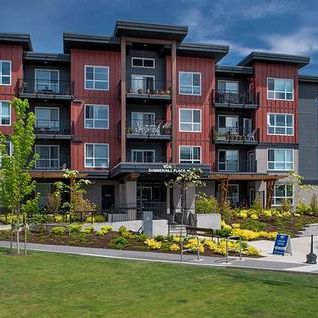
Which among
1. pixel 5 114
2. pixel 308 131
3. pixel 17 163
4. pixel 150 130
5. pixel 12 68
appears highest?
pixel 12 68

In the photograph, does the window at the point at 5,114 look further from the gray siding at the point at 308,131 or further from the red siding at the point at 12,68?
the gray siding at the point at 308,131

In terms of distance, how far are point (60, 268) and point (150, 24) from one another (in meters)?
26.6

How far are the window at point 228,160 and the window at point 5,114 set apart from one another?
17.5 metres

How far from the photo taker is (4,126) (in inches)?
1519

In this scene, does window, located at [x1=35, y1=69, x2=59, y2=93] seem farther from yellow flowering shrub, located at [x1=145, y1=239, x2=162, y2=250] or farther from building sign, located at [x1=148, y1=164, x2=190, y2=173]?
yellow flowering shrub, located at [x1=145, y1=239, x2=162, y2=250]

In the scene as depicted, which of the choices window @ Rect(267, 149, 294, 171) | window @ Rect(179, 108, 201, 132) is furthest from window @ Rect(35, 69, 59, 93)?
window @ Rect(267, 149, 294, 171)

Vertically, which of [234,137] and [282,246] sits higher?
[234,137]

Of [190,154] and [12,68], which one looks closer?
[12,68]

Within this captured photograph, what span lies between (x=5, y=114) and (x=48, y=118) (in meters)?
3.32

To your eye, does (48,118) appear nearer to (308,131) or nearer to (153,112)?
(153,112)

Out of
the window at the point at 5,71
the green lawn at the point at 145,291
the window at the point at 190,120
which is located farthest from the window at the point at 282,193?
the green lawn at the point at 145,291

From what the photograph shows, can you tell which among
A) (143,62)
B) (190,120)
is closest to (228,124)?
(190,120)

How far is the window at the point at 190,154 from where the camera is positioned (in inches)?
1646

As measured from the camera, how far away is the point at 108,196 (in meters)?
40.9
